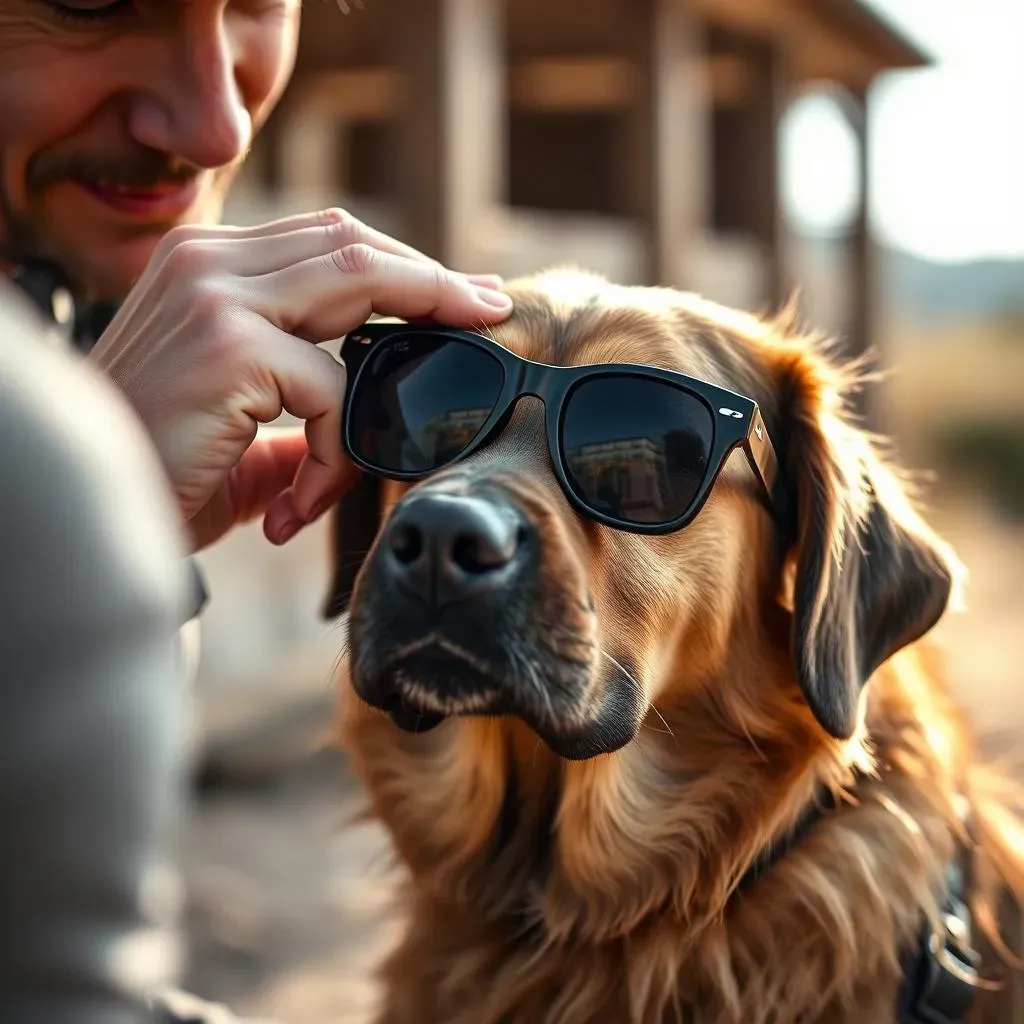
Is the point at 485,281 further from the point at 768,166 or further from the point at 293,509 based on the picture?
the point at 768,166

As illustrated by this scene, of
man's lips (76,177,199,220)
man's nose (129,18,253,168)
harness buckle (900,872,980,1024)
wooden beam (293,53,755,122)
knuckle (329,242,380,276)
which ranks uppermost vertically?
wooden beam (293,53,755,122)

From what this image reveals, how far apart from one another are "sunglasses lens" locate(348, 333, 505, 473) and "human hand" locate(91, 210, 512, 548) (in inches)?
1.7

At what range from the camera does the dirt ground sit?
13.4 ft

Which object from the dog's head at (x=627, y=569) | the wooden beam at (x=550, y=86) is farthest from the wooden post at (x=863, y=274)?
the dog's head at (x=627, y=569)

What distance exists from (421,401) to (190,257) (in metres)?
0.40

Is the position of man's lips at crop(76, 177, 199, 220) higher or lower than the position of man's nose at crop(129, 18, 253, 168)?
lower

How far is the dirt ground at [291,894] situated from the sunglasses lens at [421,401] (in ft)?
3.26

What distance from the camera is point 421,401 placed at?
2023 mm

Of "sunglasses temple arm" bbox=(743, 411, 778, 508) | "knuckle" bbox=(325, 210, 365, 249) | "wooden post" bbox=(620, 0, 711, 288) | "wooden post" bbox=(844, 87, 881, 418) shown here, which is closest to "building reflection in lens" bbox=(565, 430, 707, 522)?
"sunglasses temple arm" bbox=(743, 411, 778, 508)

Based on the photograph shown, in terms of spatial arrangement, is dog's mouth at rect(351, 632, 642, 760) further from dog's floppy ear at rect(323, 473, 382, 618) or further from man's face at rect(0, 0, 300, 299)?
man's face at rect(0, 0, 300, 299)

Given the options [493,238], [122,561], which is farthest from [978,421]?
[122,561]

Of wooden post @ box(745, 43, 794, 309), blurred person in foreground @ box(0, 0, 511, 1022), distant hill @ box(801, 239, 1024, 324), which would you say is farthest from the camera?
distant hill @ box(801, 239, 1024, 324)

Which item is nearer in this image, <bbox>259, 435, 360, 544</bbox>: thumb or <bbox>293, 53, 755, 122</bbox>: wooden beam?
<bbox>259, 435, 360, 544</bbox>: thumb

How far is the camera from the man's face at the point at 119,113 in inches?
86.0
